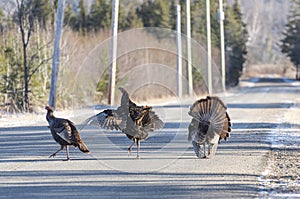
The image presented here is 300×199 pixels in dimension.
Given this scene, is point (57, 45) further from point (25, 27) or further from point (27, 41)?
point (25, 27)

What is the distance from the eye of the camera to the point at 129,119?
12.0 meters

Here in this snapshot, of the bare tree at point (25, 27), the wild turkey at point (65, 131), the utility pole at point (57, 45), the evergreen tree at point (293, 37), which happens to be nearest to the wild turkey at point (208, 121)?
the wild turkey at point (65, 131)

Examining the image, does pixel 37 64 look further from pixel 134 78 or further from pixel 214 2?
pixel 214 2

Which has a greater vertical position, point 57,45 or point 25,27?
point 25,27

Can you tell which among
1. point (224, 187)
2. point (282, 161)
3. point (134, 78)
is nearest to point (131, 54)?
point (134, 78)

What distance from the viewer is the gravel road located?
9414mm

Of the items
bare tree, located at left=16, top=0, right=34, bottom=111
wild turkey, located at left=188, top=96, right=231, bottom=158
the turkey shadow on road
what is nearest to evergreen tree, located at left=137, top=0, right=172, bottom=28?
bare tree, located at left=16, top=0, right=34, bottom=111

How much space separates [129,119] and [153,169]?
42.0 inches

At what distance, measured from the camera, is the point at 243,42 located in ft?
253

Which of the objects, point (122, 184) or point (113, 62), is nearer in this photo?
point (122, 184)

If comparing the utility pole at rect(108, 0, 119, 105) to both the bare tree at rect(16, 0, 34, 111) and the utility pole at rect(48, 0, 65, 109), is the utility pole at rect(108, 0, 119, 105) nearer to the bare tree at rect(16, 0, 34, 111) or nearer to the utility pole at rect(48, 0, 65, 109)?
the utility pole at rect(48, 0, 65, 109)

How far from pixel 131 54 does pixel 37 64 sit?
698 cm

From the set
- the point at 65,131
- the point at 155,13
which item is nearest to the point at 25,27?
the point at 65,131

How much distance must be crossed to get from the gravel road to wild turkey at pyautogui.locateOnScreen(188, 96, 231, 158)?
0.49m
